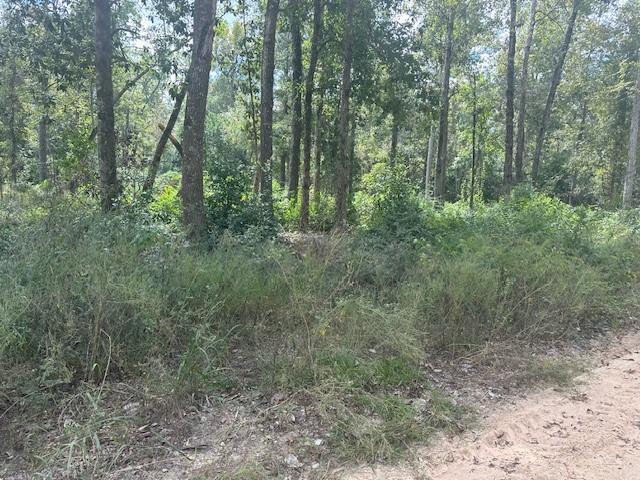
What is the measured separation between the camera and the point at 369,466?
3.00 m

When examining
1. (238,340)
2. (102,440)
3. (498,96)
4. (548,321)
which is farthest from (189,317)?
(498,96)

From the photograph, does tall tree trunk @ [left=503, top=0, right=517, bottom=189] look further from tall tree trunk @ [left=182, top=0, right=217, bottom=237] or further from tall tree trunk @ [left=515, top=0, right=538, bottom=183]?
tall tree trunk @ [left=182, top=0, right=217, bottom=237]

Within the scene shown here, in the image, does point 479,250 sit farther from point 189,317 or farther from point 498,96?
point 498,96

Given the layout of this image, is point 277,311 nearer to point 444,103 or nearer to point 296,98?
point 296,98

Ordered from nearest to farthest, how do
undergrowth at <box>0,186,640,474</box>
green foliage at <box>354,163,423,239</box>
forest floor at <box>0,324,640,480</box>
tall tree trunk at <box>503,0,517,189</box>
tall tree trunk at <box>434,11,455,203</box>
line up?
forest floor at <box>0,324,640,480</box> < undergrowth at <box>0,186,640,474</box> < green foliage at <box>354,163,423,239</box> < tall tree trunk at <box>503,0,517,189</box> < tall tree trunk at <box>434,11,455,203</box>

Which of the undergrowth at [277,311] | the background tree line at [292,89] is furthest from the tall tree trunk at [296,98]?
the undergrowth at [277,311]

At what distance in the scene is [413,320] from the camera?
4629mm

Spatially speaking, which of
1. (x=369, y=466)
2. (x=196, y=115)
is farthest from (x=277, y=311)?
(x=196, y=115)

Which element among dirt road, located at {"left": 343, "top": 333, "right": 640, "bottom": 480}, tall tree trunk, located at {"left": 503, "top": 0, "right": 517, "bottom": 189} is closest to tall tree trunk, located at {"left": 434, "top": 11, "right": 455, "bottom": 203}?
tall tree trunk, located at {"left": 503, "top": 0, "right": 517, "bottom": 189}

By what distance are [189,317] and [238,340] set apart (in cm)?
56

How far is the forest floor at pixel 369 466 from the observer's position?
289 cm

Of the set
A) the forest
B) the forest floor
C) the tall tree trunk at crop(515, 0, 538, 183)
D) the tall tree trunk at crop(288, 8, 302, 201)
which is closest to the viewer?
the forest floor

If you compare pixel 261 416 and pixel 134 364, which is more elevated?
pixel 134 364

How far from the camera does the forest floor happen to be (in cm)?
289
